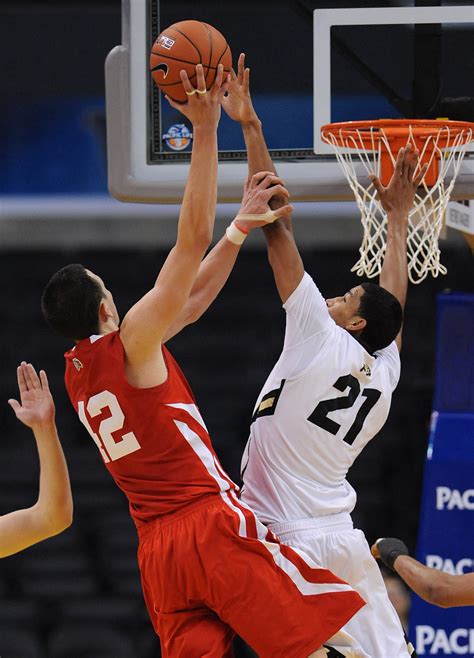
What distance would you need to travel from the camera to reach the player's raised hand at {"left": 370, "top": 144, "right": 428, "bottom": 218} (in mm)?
4469

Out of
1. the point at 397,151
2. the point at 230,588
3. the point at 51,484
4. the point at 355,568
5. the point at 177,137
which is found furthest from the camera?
the point at 177,137

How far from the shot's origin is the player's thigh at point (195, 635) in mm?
3414

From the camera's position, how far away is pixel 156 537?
3.49 metres

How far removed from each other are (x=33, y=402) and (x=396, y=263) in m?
1.60

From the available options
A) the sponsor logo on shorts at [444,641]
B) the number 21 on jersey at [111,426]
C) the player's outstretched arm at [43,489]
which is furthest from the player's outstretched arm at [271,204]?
the sponsor logo on shorts at [444,641]

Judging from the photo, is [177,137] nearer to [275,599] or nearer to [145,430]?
[145,430]

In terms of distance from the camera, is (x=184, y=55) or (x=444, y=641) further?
(x=444, y=641)

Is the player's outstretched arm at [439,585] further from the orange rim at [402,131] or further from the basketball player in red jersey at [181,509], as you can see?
the orange rim at [402,131]

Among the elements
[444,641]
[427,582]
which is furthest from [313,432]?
[444,641]

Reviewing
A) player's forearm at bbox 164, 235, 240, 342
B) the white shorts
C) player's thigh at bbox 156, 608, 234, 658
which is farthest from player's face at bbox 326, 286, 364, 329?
player's thigh at bbox 156, 608, 234, 658

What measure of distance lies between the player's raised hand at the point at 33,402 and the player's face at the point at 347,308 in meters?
1.16

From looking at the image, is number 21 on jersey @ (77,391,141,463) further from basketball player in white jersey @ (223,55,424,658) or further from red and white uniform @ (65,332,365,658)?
basketball player in white jersey @ (223,55,424,658)

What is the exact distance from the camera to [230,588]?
3.39m

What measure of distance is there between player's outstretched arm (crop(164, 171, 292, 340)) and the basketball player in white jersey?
156mm
